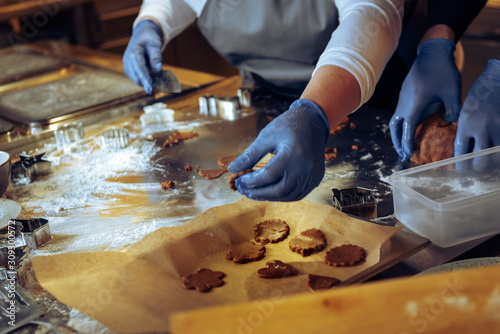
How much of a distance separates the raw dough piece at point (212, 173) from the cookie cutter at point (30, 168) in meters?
0.49

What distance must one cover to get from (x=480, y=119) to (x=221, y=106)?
97 cm

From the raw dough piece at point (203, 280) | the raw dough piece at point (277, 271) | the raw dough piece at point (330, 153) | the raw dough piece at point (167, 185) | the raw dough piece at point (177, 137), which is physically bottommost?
the raw dough piece at point (277, 271)

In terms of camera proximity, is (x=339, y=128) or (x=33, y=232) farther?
(x=339, y=128)

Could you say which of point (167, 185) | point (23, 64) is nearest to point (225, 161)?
point (167, 185)

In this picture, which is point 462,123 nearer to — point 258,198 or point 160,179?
point 258,198

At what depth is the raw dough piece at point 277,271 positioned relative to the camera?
1105mm

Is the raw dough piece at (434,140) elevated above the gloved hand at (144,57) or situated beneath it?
situated beneath

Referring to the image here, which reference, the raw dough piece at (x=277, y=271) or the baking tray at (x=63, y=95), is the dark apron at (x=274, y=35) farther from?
the raw dough piece at (x=277, y=271)

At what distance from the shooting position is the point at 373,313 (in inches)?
29.1

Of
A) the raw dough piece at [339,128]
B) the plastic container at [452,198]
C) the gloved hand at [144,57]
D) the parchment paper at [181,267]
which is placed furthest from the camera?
the gloved hand at [144,57]

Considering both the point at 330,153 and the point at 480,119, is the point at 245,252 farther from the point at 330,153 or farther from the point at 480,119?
the point at 480,119

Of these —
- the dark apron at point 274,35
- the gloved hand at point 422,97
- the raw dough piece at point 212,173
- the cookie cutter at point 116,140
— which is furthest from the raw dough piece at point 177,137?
the gloved hand at point 422,97

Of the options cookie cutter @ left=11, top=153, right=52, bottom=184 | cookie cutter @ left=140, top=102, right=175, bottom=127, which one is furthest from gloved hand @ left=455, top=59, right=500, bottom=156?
cookie cutter @ left=11, top=153, right=52, bottom=184

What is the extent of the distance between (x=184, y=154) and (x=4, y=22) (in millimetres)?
2810
